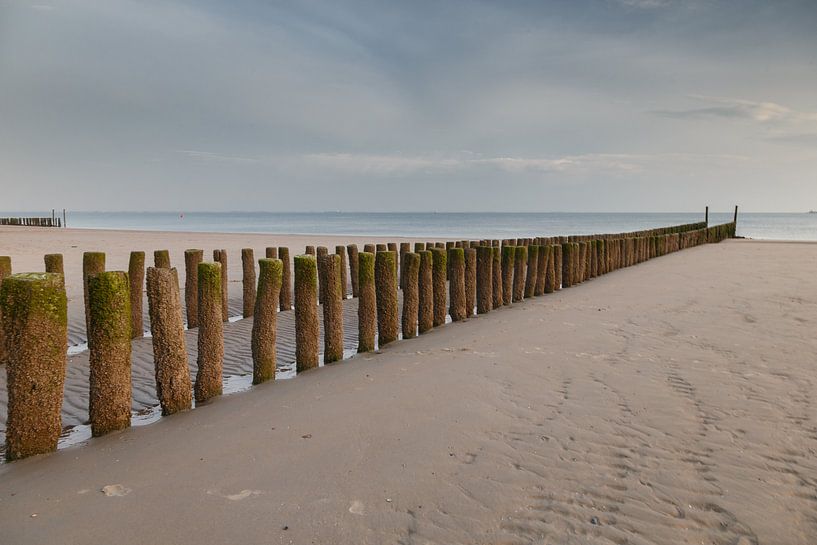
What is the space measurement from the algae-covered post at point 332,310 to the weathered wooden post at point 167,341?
1532 millimetres

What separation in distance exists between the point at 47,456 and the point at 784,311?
830 centimetres

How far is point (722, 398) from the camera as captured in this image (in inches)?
165

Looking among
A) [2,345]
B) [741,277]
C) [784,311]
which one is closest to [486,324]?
[784,311]

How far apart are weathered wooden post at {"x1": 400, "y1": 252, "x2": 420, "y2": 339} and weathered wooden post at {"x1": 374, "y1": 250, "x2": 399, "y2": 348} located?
0.29 metres

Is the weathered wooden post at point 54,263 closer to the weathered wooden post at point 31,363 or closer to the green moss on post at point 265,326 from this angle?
the green moss on post at point 265,326

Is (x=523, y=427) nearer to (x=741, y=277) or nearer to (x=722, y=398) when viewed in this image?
(x=722, y=398)

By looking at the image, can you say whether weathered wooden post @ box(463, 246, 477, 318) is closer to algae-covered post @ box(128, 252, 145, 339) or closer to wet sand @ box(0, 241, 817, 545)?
wet sand @ box(0, 241, 817, 545)

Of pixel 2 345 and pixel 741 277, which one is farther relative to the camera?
pixel 741 277

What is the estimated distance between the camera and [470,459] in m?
3.14

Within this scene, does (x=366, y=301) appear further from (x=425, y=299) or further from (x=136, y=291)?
(x=136, y=291)

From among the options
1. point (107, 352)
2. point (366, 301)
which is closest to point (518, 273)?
point (366, 301)

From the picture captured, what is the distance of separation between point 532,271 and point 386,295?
13.9ft

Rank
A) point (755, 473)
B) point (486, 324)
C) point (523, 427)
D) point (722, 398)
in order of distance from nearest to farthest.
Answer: point (755, 473) < point (523, 427) < point (722, 398) < point (486, 324)

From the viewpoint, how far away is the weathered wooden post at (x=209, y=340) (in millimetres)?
4441
